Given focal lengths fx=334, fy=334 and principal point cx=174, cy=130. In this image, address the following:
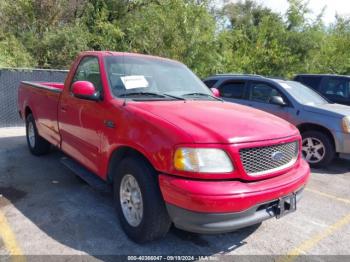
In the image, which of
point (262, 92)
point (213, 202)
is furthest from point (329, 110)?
point (213, 202)

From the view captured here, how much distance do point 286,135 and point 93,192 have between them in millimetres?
2765

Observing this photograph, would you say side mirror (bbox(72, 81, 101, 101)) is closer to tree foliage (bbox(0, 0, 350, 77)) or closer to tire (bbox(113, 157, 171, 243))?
tire (bbox(113, 157, 171, 243))

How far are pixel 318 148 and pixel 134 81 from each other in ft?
14.3

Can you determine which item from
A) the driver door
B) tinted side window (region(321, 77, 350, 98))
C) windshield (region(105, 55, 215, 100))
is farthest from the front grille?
tinted side window (region(321, 77, 350, 98))

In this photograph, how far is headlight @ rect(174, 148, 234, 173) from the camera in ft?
9.25

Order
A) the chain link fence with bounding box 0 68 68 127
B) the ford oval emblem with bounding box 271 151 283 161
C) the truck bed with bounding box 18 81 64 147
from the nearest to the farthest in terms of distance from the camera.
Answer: the ford oval emblem with bounding box 271 151 283 161 → the truck bed with bounding box 18 81 64 147 → the chain link fence with bounding box 0 68 68 127

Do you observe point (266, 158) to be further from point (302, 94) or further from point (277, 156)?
point (302, 94)

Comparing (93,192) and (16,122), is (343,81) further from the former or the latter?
(16,122)

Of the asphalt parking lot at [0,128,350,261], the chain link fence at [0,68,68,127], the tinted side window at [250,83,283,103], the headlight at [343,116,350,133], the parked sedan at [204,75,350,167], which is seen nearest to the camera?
the asphalt parking lot at [0,128,350,261]

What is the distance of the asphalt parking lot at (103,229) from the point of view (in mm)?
3316

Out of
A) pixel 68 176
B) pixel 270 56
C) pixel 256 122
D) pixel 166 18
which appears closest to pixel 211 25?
pixel 166 18

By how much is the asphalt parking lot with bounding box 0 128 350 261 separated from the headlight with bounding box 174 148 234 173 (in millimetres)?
993

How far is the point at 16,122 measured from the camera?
31.6 feet

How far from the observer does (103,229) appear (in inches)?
144
